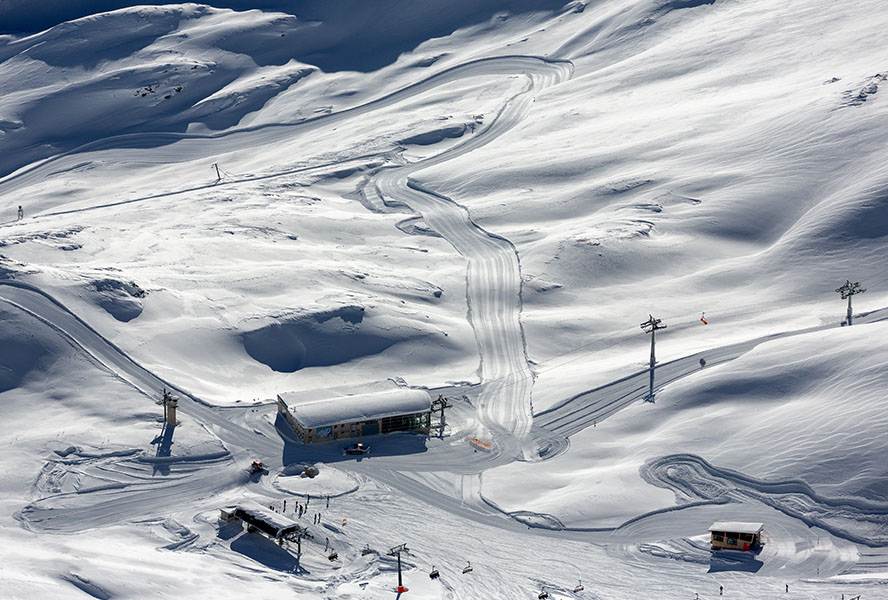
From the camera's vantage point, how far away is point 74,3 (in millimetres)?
170000

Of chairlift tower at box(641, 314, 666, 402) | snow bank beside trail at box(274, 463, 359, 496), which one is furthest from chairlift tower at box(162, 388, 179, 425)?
chairlift tower at box(641, 314, 666, 402)

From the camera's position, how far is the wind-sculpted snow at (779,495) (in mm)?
55062

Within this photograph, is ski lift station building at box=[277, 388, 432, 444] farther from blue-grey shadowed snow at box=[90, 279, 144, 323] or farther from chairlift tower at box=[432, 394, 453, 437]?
blue-grey shadowed snow at box=[90, 279, 144, 323]

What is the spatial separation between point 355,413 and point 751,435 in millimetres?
25220

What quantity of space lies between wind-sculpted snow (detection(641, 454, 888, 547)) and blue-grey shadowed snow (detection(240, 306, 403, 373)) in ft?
→ 85.2

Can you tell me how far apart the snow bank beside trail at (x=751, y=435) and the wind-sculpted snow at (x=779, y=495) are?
0.90 ft

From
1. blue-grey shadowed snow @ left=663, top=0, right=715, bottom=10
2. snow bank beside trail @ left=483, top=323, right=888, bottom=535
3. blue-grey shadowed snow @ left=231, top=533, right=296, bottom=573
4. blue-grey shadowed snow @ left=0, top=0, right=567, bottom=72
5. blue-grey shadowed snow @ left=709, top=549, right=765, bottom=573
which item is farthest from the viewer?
blue-grey shadowed snow @ left=0, top=0, right=567, bottom=72

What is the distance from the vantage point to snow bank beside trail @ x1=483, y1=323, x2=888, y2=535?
5866cm

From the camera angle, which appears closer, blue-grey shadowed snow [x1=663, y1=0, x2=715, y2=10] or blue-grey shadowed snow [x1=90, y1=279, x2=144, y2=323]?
blue-grey shadowed snow [x1=90, y1=279, x2=144, y2=323]

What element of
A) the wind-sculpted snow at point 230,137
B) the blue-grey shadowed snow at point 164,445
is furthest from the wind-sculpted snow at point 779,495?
the wind-sculpted snow at point 230,137

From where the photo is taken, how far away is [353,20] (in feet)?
539

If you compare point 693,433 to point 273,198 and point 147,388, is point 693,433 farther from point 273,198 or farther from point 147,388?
point 273,198

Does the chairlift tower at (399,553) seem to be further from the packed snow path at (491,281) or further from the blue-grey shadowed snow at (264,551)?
the packed snow path at (491,281)

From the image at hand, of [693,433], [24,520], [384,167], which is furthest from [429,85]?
[24,520]
